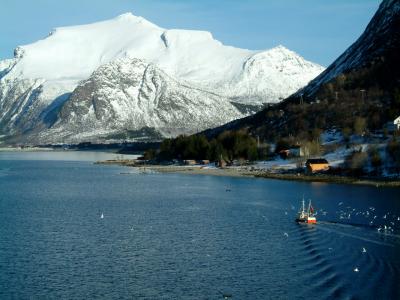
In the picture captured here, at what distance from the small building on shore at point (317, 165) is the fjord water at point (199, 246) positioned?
87.0ft

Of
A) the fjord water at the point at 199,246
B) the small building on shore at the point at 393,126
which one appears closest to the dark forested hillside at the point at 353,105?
the small building on shore at the point at 393,126

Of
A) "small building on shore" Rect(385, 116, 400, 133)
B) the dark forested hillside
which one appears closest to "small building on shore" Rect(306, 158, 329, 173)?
"small building on shore" Rect(385, 116, 400, 133)

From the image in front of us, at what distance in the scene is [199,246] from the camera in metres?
57.1

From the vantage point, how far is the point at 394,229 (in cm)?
6431

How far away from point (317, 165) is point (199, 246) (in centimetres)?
7331

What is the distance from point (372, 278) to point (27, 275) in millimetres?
23892

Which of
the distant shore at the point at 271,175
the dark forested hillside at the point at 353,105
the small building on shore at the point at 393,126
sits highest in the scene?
the dark forested hillside at the point at 353,105

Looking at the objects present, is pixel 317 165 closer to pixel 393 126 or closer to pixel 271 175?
pixel 271 175

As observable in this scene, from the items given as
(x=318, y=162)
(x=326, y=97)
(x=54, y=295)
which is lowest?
(x=54, y=295)

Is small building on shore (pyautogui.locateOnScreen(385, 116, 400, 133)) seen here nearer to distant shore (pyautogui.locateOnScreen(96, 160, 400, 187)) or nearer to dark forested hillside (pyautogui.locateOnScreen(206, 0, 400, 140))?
dark forested hillside (pyautogui.locateOnScreen(206, 0, 400, 140))

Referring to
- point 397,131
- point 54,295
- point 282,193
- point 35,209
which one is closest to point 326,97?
point 397,131

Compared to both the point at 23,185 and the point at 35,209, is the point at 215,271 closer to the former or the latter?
the point at 35,209

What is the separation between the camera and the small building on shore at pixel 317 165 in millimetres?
125812

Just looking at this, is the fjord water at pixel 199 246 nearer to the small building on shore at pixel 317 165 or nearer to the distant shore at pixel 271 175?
the distant shore at pixel 271 175
